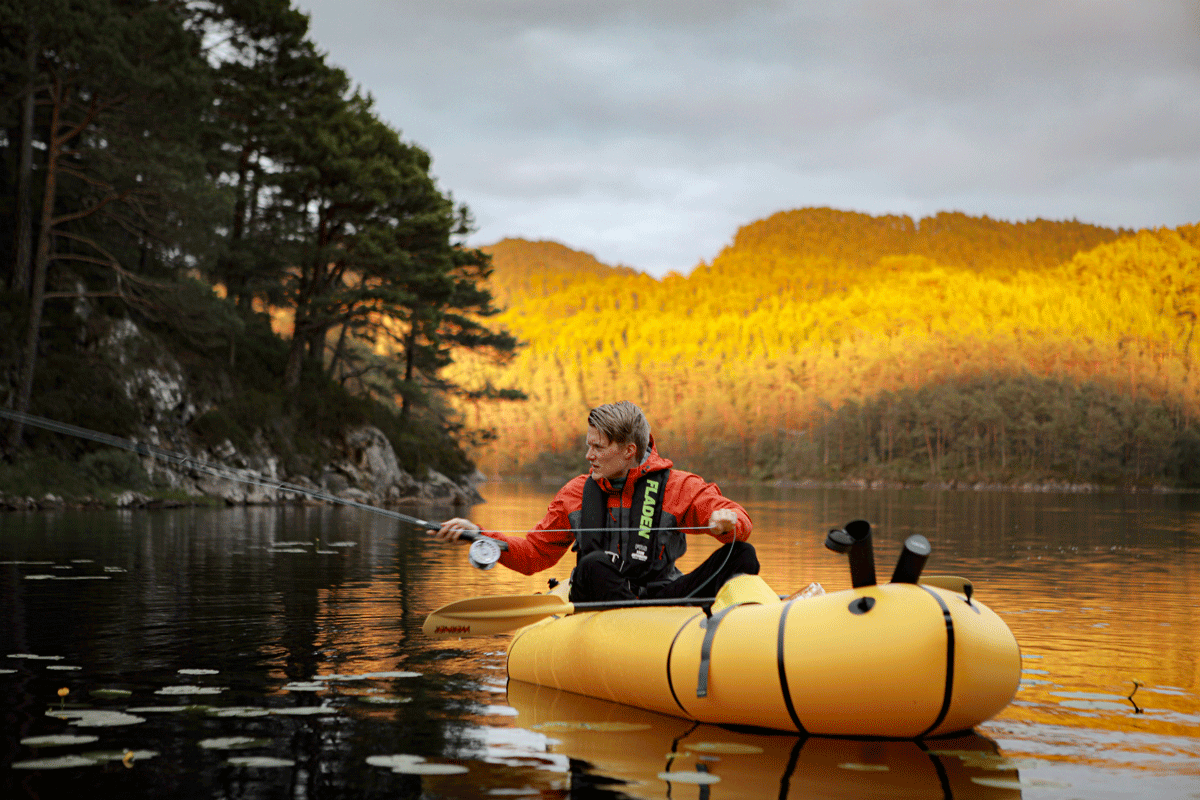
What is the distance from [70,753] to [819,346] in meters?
154

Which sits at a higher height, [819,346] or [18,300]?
[819,346]

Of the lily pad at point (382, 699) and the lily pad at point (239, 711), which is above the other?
the lily pad at point (239, 711)

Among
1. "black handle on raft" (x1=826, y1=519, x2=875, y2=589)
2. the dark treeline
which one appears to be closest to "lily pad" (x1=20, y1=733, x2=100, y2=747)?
"black handle on raft" (x1=826, y1=519, x2=875, y2=589)

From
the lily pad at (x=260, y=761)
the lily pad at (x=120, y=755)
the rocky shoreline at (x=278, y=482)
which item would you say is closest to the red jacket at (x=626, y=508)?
the lily pad at (x=260, y=761)

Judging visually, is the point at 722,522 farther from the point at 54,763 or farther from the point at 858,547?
the point at 54,763

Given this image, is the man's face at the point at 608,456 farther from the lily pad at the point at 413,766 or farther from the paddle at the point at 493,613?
the lily pad at the point at 413,766

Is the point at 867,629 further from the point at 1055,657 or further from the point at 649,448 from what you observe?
the point at 1055,657

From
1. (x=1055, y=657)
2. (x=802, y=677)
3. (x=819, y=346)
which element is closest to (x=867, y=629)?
(x=802, y=677)

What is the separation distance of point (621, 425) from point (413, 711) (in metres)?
1.86

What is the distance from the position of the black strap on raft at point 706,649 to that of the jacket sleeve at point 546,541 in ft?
4.13

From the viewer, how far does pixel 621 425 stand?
568cm

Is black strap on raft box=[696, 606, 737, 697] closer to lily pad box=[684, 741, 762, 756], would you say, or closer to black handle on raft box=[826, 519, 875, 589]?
lily pad box=[684, 741, 762, 756]

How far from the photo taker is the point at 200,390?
27391 mm

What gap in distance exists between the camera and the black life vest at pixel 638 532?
229 inches
